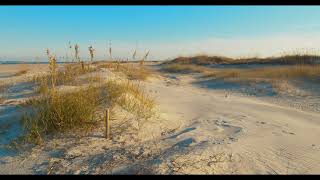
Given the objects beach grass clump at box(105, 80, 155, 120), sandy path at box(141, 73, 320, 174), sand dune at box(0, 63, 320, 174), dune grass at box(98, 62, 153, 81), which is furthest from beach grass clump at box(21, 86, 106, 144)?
dune grass at box(98, 62, 153, 81)

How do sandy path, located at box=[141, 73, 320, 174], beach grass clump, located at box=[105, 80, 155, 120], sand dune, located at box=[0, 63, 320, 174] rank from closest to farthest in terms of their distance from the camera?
sand dune, located at box=[0, 63, 320, 174] → sandy path, located at box=[141, 73, 320, 174] → beach grass clump, located at box=[105, 80, 155, 120]

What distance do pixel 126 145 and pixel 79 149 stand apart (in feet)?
1.66

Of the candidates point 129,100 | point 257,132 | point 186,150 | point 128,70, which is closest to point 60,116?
point 129,100

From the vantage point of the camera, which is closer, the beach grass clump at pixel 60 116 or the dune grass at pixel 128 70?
the beach grass clump at pixel 60 116

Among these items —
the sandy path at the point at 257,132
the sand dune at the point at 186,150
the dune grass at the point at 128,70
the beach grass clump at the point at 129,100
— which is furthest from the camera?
the dune grass at the point at 128,70

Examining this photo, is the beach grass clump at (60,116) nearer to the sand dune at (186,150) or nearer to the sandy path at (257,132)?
the sand dune at (186,150)

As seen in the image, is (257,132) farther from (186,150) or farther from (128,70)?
(128,70)

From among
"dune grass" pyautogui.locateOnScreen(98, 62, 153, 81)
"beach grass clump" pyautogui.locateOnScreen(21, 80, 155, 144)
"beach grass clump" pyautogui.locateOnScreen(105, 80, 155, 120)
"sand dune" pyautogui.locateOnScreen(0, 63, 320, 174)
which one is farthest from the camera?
"dune grass" pyautogui.locateOnScreen(98, 62, 153, 81)

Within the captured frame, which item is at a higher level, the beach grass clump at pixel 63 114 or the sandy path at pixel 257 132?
the beach grass clump at pixel 63 114

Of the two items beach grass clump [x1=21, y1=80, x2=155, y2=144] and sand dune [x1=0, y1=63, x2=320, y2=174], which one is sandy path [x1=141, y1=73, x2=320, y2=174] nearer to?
sand dune [x1=0, y1=63, x2=320, y2=174]

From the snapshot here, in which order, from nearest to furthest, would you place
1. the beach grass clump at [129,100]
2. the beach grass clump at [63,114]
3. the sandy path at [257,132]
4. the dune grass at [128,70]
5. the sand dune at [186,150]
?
the sand dune at [186,150], the sandy path at [257,132], the beach grass clump at [63,114], the beach grass clump at [129,100], the dune grass at [128,70]

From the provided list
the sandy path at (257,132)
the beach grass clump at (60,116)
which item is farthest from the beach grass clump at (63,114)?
the sandy path at (257,132)

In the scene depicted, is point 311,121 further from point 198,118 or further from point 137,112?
point 137,112
